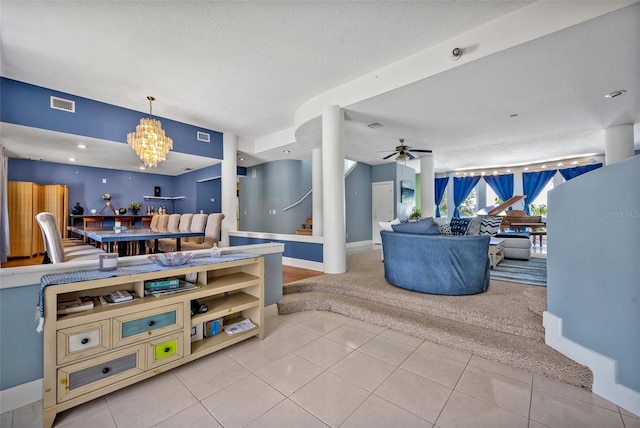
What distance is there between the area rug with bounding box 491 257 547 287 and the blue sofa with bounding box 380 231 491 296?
84 centimetres

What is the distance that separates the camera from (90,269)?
171 centimetres

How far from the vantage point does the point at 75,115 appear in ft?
12.8

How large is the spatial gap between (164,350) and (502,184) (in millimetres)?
10751

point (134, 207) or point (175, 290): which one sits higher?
point (134, 207)

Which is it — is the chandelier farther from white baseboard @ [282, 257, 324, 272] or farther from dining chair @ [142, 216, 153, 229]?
dining chair @ [142, 216, 153, 229]

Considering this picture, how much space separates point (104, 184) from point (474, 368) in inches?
357

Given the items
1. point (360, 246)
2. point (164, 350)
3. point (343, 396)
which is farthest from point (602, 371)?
point (360, 246)

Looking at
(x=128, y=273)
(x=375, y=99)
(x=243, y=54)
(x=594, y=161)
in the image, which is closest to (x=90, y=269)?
(x=128, y=273)

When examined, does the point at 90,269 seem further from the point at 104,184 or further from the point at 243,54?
the point at 104,184

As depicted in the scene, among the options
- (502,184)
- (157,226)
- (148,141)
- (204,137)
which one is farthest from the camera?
(502,184)

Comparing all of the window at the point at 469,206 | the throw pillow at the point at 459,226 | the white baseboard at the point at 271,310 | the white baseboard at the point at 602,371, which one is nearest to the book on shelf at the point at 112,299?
the white baseboard at the point at 271,310

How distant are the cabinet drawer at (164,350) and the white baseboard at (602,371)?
→ 2.77 metres

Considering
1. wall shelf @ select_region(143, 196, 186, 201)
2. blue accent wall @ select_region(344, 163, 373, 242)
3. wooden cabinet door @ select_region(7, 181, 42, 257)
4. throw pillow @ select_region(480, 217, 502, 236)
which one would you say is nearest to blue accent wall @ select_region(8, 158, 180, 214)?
wall shelf @ select_region(143, 196, 186, 201)

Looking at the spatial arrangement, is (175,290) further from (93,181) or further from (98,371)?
(93,181)
